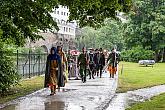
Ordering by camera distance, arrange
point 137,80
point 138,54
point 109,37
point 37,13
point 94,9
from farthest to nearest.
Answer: point 109,37
point 138,54
point 137,80
point 94,9
point 37,13

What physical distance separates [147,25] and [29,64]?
47.0 meters

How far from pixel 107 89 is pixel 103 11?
3448 mm

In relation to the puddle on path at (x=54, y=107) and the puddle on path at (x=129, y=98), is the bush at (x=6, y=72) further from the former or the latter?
the puddle on path at (x=129, y=98)

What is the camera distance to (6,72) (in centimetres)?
1902

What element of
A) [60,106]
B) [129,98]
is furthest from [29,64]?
[60,106]

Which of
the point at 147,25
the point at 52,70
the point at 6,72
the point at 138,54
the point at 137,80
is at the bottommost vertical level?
the point at 137,80

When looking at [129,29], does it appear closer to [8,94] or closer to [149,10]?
[149,10]

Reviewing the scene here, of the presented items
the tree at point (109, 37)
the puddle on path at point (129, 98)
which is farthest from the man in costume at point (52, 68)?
the tree at point (109, 37)

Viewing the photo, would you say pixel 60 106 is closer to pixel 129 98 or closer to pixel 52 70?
pixel 52 70

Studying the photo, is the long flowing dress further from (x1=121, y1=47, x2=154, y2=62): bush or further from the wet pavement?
(x1=121, y1=47, x2=154, y2=62): bush

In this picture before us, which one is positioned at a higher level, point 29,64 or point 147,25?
point 147,25

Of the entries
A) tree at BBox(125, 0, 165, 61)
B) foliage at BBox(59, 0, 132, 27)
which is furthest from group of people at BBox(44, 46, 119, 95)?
tree at BBox(125, 0, 165, 61)

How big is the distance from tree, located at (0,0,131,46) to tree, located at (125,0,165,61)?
172 ft

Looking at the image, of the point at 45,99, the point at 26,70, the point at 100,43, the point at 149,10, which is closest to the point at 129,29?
the point at 149,10
